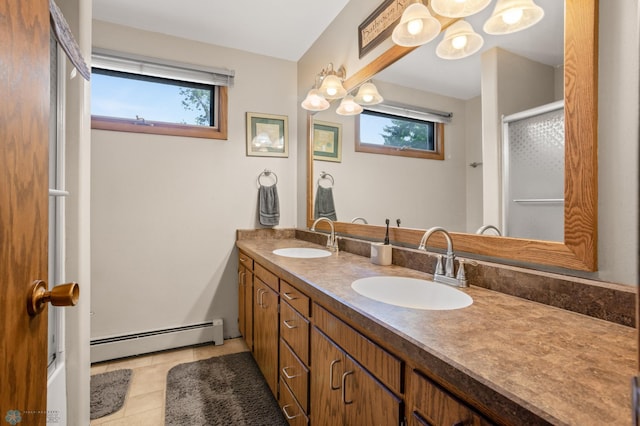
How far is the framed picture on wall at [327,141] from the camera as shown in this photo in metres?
2.16

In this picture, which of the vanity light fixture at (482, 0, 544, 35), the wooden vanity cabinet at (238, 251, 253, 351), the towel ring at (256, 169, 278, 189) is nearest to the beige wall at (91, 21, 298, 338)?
the towel ring at (256, 169, 278, 189)

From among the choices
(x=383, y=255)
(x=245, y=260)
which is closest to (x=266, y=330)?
(x=245, y=260)

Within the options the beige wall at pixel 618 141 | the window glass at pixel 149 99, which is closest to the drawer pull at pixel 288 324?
the beige wall at pixel 618 141

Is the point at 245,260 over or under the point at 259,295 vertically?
over

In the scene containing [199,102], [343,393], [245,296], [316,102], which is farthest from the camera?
[199,102]

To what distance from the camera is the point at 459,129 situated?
1298 mm

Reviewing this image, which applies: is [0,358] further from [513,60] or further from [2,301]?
[513,60]

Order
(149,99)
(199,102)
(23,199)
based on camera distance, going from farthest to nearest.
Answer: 1. (199,102)
2. (149,99)
3. (23,199)

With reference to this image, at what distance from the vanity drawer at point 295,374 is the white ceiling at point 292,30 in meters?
1.37

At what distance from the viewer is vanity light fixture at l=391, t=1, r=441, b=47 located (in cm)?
121

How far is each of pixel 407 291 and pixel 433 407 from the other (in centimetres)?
Answer: 60

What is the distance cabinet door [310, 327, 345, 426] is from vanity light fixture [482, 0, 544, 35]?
1.26m

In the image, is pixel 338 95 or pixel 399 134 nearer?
pixel 399 134

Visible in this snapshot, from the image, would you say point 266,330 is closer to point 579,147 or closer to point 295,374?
point 295,374
